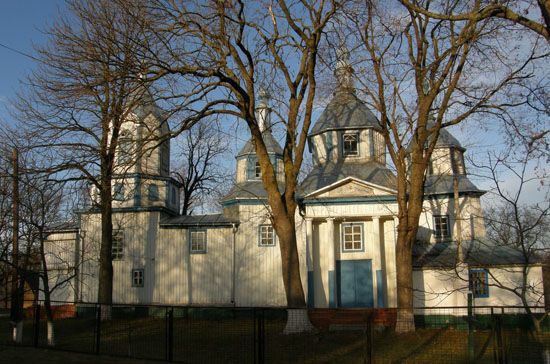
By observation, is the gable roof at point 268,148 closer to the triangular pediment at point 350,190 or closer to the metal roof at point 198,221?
the metal roof at point 198,221

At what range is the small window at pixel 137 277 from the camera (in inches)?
1005

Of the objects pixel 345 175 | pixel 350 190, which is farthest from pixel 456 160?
pixel 350 190

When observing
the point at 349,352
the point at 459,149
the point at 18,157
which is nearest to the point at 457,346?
the point at 349,352

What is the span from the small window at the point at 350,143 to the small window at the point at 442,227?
20.1 feet

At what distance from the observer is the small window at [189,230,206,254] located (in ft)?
84.2

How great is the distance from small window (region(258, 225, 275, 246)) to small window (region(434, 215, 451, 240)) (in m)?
9.00

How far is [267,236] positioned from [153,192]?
655 cm

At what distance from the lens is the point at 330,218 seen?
886 inches

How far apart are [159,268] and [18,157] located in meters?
10.8

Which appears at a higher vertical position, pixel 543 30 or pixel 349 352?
pixel 543 30

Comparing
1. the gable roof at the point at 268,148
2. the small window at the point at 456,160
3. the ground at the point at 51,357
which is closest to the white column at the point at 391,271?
the small window at the point at 456,160

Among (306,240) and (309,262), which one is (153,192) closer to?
(306,240)

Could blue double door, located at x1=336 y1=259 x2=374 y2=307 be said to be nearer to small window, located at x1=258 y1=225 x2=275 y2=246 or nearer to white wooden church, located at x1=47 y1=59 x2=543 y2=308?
white wooden church, located at x1=47 y1=59 x2=543 y2=308

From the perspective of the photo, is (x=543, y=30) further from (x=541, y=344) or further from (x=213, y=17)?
(x=213, y=17)
